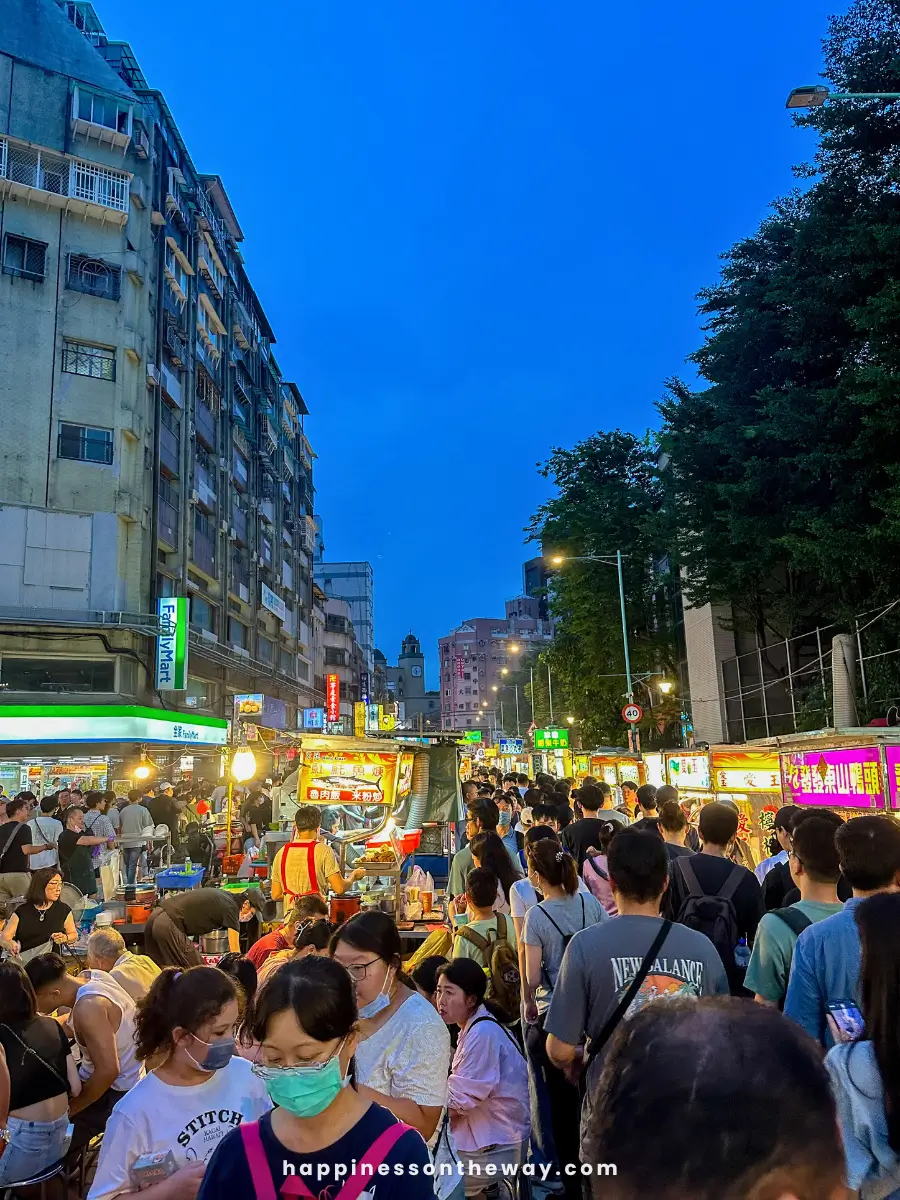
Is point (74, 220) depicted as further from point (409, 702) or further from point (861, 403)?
point (409, 702)

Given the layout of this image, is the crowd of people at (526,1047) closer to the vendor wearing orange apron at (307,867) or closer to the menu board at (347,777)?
the vendor wearing orange apron at (307,867)

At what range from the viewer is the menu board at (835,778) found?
9359mm

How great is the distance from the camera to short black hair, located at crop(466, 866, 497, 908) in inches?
221

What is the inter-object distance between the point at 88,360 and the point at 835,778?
99.3ft

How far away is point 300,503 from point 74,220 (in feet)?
118

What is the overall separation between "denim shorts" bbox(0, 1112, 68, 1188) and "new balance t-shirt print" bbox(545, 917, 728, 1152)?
2.90 m

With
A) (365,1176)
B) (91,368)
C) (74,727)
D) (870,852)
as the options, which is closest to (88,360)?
(91,368)

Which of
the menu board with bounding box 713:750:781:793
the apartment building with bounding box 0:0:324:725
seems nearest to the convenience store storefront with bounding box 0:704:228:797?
the apartment building with bounding box 0:0:324:725

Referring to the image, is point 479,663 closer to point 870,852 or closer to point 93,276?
point 93,276

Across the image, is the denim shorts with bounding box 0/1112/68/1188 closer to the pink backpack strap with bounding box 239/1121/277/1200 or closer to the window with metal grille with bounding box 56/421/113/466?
the pink backpack strap with bounding box 239/1121/277/1200

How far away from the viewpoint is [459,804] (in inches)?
664

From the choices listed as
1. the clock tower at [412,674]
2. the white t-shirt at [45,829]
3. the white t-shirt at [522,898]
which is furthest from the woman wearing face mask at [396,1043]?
the clock tower at [412,674]

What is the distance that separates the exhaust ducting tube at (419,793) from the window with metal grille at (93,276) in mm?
24529

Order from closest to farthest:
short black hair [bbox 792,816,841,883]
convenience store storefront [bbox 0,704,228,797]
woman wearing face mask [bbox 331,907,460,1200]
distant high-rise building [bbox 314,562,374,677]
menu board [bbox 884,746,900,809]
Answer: woman wearing face mask [bbox 331,907,460,1200] < short black hair [bbox 792,816,841,883] < menu board [bbox 884,746,900,809] < convenience store storefront [bbox 0,704,228,797] < distant high-rise building [bbox 314,562,374,677]
